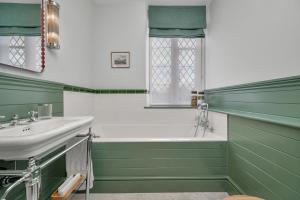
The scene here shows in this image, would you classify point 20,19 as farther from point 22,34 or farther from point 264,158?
point 264,158

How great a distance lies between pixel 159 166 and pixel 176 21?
2.32m

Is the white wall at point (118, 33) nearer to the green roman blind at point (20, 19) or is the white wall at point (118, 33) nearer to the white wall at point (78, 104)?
the white wall at point (78, 104)

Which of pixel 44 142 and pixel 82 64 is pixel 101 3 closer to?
pixel 82 64

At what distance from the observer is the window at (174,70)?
348cm

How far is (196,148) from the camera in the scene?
82.5 inches

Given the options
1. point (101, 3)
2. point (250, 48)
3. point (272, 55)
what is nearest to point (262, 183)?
point (272, 55)

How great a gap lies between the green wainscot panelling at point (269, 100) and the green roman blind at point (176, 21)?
1.30 metres

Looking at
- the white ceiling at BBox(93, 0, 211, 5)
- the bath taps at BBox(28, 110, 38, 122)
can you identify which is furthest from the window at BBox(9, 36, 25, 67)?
the white ceiling at BBox(93, 0, 211, 5)

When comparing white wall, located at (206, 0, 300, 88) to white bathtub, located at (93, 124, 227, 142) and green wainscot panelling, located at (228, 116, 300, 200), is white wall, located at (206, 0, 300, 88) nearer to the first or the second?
green wainscot panelling, located at (228, 116, 300, 200)

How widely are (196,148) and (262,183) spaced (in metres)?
0.72

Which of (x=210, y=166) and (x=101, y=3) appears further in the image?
(x=101, y=3)

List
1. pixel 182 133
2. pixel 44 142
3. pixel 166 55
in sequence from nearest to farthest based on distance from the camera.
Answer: pixel 44 142, pixel 182 133, pixel 166 55

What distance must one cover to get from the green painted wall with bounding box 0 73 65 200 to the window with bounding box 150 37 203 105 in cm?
179

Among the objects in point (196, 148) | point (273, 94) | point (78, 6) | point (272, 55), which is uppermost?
point (78, 6)
